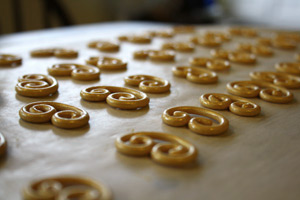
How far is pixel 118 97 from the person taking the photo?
135cm

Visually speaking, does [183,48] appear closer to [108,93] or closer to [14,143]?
[108,93]

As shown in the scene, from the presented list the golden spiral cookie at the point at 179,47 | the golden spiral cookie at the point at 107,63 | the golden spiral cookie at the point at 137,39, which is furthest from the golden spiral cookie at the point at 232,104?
the golden spiral cookie at the point at 137,39

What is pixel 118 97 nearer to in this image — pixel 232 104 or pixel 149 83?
pixel 149 83

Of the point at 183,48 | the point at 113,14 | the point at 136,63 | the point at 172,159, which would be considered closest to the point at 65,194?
the point at 172,159

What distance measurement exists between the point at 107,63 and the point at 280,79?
0.93m

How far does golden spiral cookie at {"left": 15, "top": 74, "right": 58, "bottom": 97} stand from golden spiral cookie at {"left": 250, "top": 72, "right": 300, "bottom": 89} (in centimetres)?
103

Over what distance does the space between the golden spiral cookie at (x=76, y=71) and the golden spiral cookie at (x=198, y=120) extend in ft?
1.89

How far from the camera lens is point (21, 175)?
32.4 inches

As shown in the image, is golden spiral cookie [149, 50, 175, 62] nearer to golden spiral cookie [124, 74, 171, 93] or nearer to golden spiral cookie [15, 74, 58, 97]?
golden spiral cookie [124, 74, 171, 93]

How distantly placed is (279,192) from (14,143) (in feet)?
2.47

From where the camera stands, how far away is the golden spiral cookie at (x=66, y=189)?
71 centimetres

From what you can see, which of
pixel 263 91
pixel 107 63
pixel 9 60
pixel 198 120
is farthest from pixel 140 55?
pixel 198 120

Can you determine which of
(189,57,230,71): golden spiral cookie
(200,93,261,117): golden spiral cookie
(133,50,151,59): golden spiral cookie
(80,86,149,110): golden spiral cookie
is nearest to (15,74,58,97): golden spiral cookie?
(80,86,149,110): golden spiral cookie

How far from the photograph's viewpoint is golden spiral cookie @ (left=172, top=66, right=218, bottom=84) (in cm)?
166
